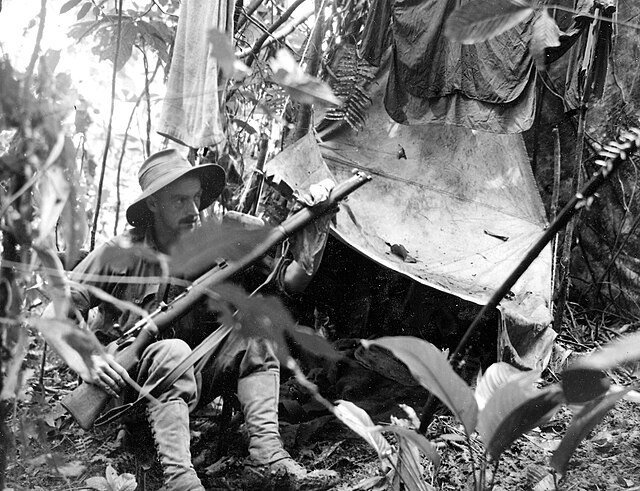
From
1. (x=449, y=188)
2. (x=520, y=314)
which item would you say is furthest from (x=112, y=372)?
(x=449, y=188)

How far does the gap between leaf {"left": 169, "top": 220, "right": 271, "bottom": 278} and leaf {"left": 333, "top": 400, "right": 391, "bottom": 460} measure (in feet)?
2.71

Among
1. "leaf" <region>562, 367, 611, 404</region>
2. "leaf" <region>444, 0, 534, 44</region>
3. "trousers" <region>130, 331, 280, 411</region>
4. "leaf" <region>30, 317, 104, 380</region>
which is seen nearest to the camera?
"leaf" <region>30, 317, 104, 380</region>

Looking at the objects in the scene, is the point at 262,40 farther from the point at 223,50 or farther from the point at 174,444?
the point at 223,50

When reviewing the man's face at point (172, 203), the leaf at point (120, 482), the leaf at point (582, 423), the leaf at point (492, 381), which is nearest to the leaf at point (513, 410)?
the leaf at point (582, 423)

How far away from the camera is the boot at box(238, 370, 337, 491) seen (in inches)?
81.5

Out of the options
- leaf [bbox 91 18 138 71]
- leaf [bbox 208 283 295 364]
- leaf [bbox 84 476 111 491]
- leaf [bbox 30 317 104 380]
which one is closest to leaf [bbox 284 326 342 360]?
leaf [bbox 208 283 295 364]

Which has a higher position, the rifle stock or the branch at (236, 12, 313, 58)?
the branch at (236, 12, 313, 58)

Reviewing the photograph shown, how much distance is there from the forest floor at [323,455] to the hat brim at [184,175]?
56 centimetres

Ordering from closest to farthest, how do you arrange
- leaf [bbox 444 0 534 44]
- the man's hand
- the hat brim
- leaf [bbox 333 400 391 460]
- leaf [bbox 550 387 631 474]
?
leaf [bbox 444 0 534 44]
leaf [bbox 550 387 631 474]
leaf [bbox 333 400 391 460]
the man's hand
the hat brim

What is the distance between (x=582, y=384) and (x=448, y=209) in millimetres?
2088

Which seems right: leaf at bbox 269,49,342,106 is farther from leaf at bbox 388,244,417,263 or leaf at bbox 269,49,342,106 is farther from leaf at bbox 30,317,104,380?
leaf at bbox 388,244,417,263

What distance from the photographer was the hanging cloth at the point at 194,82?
239cm

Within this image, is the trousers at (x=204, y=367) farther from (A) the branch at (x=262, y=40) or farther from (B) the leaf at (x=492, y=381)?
(A) the branch at (x=262, y=40)

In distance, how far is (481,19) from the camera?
3.56 feet
